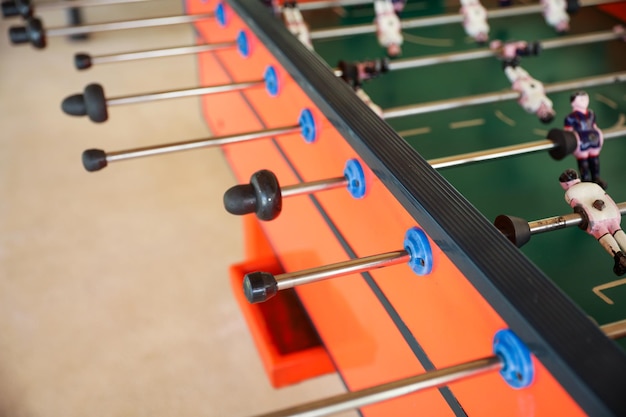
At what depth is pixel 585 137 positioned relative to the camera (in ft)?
4.45

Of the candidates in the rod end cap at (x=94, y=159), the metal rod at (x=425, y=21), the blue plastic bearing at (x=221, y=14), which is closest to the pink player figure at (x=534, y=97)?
the metal rod at (x=425, y=21)

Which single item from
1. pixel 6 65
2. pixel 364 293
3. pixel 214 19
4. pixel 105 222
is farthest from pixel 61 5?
pixel 6 65

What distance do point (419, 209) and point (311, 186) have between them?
0.25m

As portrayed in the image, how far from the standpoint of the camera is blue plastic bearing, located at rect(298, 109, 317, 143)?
4.64 feet

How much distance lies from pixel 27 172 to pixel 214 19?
131cm

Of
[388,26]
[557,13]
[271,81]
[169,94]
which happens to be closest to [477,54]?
[388,26]

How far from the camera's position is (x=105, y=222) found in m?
2.64

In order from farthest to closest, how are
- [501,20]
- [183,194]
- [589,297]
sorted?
1. [183,194]
2. [501,20]
3. [589,297]

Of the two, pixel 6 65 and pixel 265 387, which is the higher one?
pixel 6 65

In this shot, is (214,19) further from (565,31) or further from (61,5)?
(565,31)

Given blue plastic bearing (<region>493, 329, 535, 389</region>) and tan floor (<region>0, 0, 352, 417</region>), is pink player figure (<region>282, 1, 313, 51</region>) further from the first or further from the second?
blue plastic bearing (<region>493, 329, 535, 389</region>)

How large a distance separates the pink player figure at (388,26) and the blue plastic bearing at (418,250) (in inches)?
41.3

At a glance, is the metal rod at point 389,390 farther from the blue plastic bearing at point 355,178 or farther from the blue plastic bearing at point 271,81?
the blue plastic bearing at point 271,81

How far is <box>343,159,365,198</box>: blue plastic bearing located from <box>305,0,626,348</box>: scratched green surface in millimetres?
313
